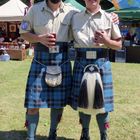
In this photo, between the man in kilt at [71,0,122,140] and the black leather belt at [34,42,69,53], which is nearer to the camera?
the man in kilt at [71,0,122,140]

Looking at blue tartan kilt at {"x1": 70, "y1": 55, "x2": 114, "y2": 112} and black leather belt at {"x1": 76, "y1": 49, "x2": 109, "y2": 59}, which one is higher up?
black leather belt at {"x1": 76, "y1": 49, "x2": 109, "y2": 59}

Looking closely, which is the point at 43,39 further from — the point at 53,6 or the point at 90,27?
the point at 90,27

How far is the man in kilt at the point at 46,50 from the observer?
409 cm

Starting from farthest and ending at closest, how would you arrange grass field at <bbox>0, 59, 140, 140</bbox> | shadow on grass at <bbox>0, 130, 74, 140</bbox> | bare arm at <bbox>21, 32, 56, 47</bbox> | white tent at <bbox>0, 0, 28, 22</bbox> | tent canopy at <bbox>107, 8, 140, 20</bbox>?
white tent at <bbox>0, 0, 28, 22</bbox> < tent canopy at <bbox>107, 8, 140, 20</bbox> < grass field at <bbox>0, 59, 140, 140</bbox> < shadow on grass at <bbox>0, 130, 74, 140</bbox> < bare arm at <bbox>21, 32, 56, 47</bbox>

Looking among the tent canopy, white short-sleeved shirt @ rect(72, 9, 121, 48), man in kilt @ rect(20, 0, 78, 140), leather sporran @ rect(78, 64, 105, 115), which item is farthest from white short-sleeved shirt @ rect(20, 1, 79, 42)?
the tent canopy

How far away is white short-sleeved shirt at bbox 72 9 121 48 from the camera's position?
4031 millimetres

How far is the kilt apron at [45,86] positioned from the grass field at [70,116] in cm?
83

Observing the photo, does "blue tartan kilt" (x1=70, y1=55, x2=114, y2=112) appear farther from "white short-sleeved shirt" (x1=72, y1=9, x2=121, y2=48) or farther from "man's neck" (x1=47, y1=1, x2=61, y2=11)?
"man's neck" (x1=47, y1=1, x2=61, y2=11)

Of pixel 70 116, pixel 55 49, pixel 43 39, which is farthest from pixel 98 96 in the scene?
pixel 70 116

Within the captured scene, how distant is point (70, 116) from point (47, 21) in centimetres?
222

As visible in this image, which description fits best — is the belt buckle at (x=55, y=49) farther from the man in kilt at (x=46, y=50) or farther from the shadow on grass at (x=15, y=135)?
the shadow on grass at (x=15, y=135)

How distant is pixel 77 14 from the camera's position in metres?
4.11

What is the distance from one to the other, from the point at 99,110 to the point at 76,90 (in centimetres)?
31

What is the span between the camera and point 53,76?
414 cm
